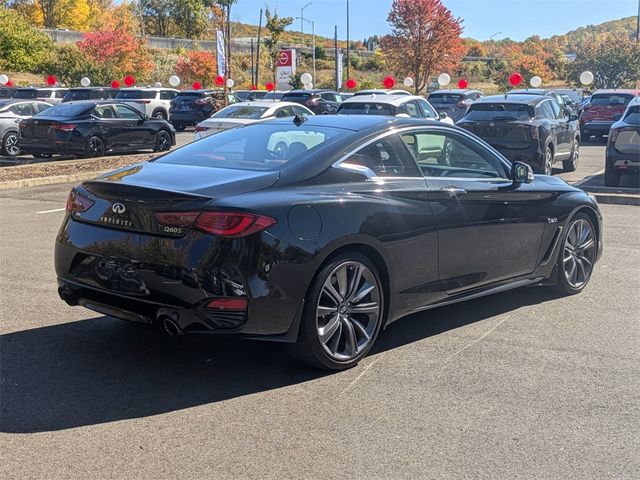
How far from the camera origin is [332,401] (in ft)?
14.8

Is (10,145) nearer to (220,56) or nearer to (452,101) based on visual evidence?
(220,56)

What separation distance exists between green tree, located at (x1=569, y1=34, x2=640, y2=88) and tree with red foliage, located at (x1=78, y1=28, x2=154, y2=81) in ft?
105

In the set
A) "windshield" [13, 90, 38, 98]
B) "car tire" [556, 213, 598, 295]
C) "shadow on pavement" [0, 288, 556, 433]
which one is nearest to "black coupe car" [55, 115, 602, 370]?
"shadow on pavement" [0, 288, 556, 433]

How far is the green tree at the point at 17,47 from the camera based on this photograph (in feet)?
169

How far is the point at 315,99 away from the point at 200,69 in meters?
28.8

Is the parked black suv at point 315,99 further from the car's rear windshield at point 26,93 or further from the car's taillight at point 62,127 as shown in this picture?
the car's taillight at point 62,127

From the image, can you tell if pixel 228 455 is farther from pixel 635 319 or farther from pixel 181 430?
pixel 635 319

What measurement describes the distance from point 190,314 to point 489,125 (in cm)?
1151

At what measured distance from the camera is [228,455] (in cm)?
379

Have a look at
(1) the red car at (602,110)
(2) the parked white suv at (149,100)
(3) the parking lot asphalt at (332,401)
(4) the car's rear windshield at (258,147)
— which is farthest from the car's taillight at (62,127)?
(1) the red car at (602,110)

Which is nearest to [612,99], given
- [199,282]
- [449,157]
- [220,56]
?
[220,56]

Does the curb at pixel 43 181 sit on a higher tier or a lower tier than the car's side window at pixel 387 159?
lower

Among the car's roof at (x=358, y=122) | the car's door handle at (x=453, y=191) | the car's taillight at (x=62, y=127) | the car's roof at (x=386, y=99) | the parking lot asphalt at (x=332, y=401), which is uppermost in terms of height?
the car's roof at (x=386, y=99)

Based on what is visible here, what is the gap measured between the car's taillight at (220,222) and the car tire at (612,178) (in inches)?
435
